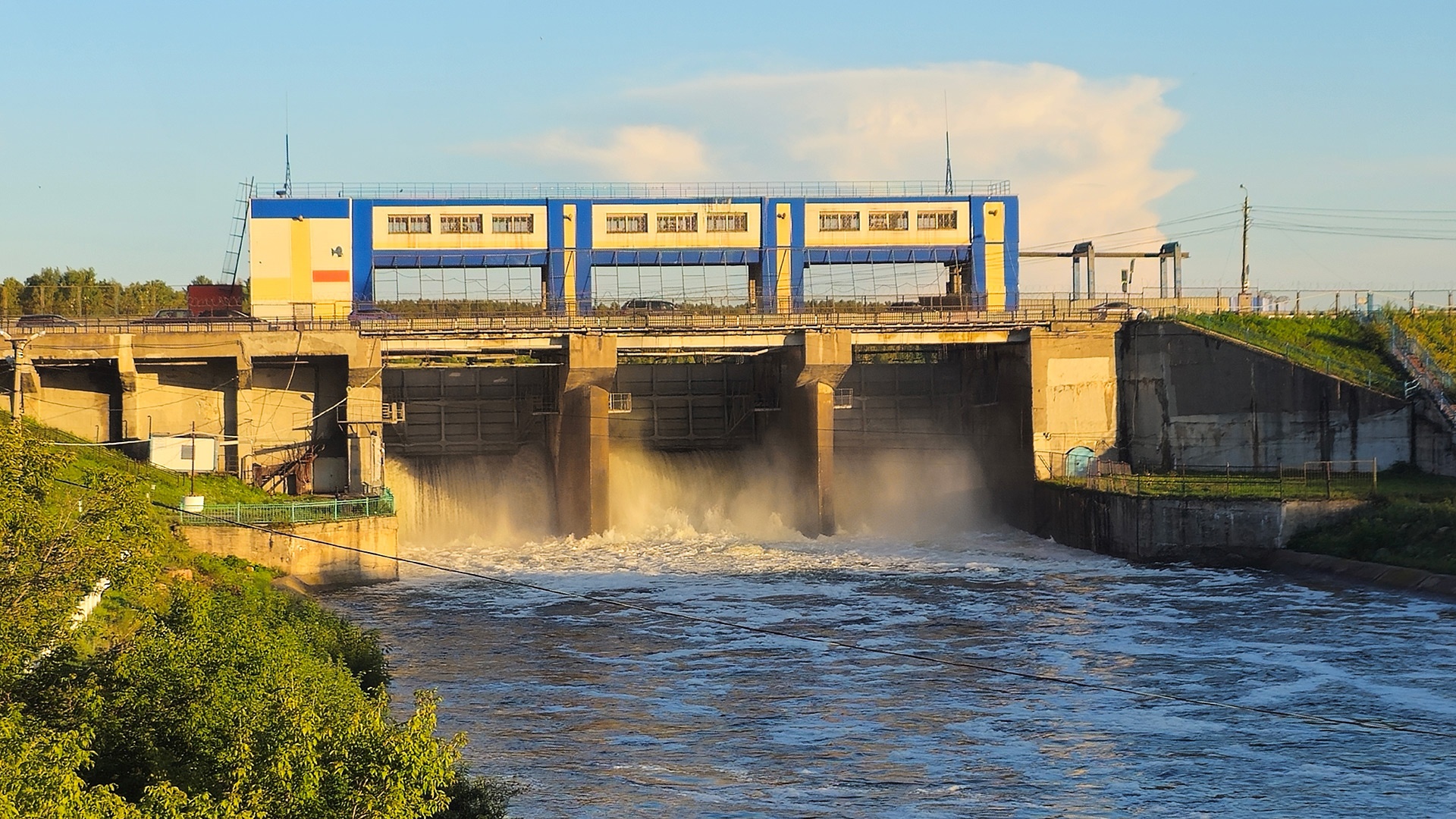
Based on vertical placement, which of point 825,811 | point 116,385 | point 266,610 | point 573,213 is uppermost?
point 573,213

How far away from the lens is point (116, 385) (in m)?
55.6

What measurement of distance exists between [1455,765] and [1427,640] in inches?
405

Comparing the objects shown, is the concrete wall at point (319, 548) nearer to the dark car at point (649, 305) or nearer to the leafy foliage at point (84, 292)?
the dark car at point (649, 305)

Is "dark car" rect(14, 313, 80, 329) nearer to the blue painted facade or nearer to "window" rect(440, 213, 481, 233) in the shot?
the blue painted facade

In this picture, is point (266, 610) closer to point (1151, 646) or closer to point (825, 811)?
point (825, 811)

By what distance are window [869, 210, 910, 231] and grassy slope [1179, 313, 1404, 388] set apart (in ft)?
39.5

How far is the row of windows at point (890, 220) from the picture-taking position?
61.8 meters

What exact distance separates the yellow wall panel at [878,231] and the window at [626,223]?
6.82 m

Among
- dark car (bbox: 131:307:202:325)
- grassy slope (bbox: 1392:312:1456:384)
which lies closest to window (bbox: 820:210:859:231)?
grassy slope (bbox: 1392:312:1456:384)

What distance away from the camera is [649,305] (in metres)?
60.7

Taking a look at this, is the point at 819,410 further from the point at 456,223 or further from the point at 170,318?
the point at 170,318

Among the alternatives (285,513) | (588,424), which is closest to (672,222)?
(588,424)

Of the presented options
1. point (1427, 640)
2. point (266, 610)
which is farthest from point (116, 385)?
point (1427, 640)

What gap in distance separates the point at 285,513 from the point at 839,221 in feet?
89.0
